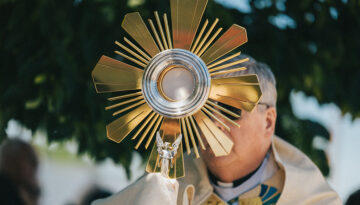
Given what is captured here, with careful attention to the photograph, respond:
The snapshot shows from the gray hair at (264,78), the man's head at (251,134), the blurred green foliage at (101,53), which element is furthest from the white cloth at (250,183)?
the blurred green foliage at (101,53)

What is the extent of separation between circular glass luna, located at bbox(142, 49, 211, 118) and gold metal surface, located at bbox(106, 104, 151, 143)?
57mm

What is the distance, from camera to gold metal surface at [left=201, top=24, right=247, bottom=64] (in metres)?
1.76

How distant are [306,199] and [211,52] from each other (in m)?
0.77

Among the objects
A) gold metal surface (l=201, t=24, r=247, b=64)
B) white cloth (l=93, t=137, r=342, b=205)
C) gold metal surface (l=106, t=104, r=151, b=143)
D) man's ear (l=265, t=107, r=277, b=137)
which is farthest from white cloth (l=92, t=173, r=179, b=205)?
man's ear (l=265, t=107, r=277, b=137)

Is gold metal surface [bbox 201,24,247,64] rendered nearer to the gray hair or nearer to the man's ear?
the gray hair

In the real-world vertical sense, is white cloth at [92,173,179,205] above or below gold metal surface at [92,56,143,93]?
below

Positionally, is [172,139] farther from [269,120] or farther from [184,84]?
[269,120]

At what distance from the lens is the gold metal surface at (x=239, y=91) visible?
1.75 meters

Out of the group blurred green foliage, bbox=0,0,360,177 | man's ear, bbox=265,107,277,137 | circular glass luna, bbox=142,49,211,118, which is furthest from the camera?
blurred green foliage, bbox=0,0,360,177

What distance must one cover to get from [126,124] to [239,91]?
1.30 feet

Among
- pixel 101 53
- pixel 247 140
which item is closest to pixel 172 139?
pixel 247 140

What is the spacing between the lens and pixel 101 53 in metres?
2.91

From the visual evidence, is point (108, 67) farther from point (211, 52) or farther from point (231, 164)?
point (231, 164)

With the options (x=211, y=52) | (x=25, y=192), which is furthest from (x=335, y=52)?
(x=25, y=192)
